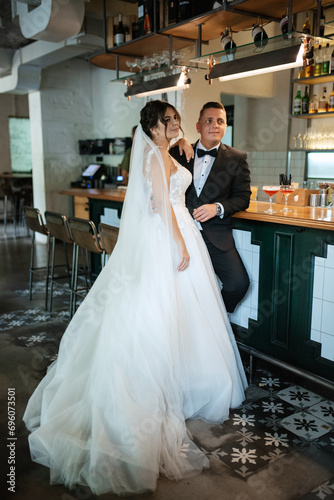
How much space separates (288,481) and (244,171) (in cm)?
190

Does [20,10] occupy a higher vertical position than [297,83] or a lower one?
higher

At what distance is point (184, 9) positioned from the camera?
12.5 feet

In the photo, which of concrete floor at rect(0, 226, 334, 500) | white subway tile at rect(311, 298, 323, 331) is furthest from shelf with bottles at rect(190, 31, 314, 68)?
concrete floor at rect(0, 226, 334, 500)

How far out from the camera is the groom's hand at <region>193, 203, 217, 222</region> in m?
2.94

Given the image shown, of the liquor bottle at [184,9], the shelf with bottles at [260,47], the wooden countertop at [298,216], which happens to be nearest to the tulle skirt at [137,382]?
the wooden countertop at [298,216]

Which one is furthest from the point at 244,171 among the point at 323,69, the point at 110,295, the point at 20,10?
the point at 20,10

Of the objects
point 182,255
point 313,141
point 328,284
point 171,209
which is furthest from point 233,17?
point 313,141

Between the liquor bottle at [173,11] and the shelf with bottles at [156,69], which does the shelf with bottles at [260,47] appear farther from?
the liquor bottle at [173,11]

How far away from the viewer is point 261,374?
3.18 metres

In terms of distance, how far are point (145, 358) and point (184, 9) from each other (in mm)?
2989

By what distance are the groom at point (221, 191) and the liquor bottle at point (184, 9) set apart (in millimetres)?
1221

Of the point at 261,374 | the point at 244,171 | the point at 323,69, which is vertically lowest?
the point at 261,374

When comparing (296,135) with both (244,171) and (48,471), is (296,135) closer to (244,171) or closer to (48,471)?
(244,171)

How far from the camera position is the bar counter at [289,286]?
2.72 metres
